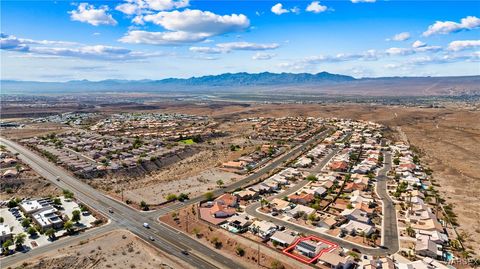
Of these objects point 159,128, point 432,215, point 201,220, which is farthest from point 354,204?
point 159,128

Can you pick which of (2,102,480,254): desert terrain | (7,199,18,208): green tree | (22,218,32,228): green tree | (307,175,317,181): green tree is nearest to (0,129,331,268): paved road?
(2,102,480,254): desert terrain

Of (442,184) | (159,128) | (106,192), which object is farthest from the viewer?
(159,128)

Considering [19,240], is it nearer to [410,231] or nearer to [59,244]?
[59,244]

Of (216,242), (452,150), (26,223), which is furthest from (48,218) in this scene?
(452,150)

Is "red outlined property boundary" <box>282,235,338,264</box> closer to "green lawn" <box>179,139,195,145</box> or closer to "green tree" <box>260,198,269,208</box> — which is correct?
"green tree" <box>260,198,269,208</box>

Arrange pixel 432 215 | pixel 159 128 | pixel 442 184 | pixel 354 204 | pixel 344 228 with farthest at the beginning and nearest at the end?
pixel 159 128, pixel 442 184, pixel 354 204, pixel 432 215, pixel 344 228

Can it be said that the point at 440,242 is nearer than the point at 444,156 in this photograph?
Yes

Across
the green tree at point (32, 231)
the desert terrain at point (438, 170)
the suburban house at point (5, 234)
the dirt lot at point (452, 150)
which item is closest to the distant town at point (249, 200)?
the green tree at point (32, 231)

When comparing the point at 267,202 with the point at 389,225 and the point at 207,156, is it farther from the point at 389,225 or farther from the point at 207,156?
the point at 207,156
